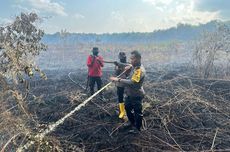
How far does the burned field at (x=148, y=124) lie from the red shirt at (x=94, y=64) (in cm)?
88

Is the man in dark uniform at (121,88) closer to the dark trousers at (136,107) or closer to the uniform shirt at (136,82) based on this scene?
the dark trousers at (136,107)

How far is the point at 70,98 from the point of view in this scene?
11.7 m

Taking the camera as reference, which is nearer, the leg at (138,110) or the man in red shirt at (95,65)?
the leg at (138,110)

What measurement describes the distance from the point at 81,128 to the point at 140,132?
1.61 m

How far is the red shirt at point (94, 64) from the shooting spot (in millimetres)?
11008

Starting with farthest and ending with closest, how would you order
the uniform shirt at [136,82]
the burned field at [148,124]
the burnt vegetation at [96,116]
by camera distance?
the uniform shirt at [136,82] → the burned field at [148,124] → the burnt vegetation at [96,116]

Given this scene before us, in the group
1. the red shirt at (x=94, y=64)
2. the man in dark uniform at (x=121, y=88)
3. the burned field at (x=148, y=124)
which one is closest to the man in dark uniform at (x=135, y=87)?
the burned field at (x=148, y=124)

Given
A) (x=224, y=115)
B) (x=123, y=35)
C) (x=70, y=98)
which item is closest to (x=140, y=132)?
(x=224, y=115)

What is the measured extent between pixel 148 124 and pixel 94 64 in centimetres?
326

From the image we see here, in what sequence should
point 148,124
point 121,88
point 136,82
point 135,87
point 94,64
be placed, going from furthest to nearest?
1. point 94,64
2. point 121,88
3. point 148,124
4. point 135,87
5. point 136,82

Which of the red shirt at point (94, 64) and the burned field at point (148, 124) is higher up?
the red shirt at point (94, 64)

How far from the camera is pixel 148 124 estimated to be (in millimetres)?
8641

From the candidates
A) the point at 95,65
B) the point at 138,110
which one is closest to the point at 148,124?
the point at 138,110

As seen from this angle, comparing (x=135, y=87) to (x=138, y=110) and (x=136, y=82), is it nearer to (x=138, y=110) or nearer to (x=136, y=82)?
(x=136, y=82)
